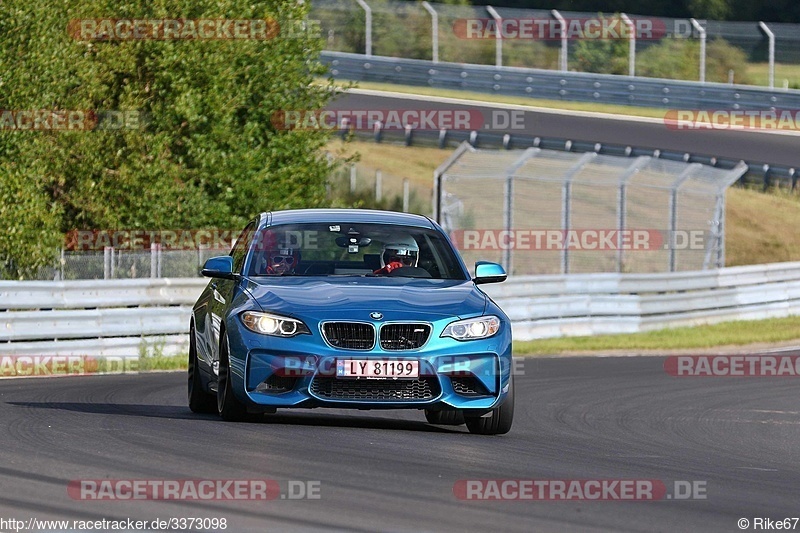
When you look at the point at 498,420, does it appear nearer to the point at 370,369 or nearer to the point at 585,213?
the point at 370,369

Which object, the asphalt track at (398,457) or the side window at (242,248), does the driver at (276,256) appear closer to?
the side window at (242,248)

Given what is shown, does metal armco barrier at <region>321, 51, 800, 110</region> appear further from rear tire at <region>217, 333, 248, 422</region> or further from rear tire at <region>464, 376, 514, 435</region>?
rear tire at <region>217, 333, 248, 422</region>

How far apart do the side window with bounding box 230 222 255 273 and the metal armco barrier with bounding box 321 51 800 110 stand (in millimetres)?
28498

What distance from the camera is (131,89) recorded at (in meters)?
25.1

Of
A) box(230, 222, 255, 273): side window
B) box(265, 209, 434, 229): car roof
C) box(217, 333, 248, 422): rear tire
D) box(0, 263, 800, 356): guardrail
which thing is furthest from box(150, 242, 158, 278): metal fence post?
box(217, 333, 248, 422): rear tire

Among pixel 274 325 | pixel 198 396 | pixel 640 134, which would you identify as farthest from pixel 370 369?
pixel 640 134

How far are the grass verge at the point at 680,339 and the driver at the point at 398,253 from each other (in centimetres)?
1040

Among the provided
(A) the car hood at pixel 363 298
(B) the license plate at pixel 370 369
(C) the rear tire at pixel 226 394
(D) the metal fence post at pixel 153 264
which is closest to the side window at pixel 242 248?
(A) the car hood at pixel 363 298

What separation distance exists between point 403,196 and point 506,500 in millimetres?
30142

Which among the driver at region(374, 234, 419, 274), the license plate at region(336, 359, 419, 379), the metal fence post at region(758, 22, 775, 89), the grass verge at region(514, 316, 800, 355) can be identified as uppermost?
the metal fence post at region(758, 22, 775, 89)

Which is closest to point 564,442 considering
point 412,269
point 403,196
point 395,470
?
point 412,269

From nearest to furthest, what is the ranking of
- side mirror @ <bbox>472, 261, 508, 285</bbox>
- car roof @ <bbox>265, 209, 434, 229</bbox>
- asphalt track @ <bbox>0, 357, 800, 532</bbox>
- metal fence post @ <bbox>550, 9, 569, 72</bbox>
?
asphalt track @ <bbox>0, 357, 800, 532</bbox>
side mirror @ <bbox>472, 261, 508, 285</bbox>
car roof @ <bbox>265, 209, 434, 229</bbox>
metal fence post @ <bbox>550, 9, 569, 72</bbox>

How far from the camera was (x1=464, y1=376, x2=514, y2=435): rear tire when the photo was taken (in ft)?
34.5

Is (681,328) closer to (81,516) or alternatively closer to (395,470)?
(395,470)
